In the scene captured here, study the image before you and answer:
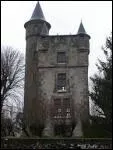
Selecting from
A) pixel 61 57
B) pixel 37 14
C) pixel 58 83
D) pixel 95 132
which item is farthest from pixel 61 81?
pixel 37 14

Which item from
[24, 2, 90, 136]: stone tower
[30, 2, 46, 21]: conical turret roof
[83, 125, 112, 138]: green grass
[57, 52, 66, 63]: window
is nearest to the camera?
[83, 125, 112, 138]: green grass

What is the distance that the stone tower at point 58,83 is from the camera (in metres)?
39.4

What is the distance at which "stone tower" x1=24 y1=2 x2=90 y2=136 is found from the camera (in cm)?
3938

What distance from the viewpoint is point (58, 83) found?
4038 centimetres

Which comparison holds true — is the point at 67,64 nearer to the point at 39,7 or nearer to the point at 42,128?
the point at 42,128

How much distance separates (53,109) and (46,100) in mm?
1320

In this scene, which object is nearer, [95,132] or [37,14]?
[95,132]

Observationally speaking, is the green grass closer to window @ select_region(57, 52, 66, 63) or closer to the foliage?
the foliage

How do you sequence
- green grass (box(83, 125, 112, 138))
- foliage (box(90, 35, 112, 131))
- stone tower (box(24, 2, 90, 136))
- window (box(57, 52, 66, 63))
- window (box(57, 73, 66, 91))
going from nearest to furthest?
foliage (box(90, 35, 112, 131)) < green grass (box(83, 125, 112, 138)) < stone tower (box(24, 2, 90, 136)) < window (box(57, 73, 66, 91)) < window (box(57, 52, 66, 63))

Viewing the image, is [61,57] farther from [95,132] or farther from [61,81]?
[95,132]

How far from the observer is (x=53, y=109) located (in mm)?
39656

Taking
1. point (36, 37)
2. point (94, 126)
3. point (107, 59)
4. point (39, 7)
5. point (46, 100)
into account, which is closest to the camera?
Result: point (107, 59)

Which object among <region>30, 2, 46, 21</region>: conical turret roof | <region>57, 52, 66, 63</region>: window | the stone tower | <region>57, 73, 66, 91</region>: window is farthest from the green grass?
<region>30, 2, 46, 21</region>: conical turret roof

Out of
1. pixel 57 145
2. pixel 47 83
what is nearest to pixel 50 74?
pixel 47 83
